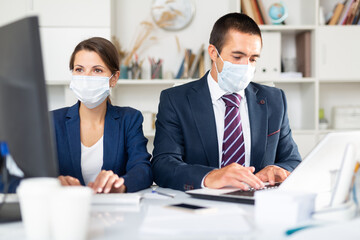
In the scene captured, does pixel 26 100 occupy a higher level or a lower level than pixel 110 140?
higher

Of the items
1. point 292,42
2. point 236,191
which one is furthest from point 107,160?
point 292,42

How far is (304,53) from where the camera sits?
3.56 m

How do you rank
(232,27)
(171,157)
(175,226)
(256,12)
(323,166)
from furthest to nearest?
(256,12) → (232,27) → (171,157) → (323,166) → (175,226)

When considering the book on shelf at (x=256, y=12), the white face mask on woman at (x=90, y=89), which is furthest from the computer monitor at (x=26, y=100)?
the book on shelf at (x=256, y=12)

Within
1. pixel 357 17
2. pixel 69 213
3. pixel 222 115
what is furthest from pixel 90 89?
pixel 357 17

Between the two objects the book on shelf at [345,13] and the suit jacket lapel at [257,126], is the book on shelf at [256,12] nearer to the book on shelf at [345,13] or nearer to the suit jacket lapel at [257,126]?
the book on shelf at [345,13]

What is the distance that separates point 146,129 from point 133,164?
5.64 ft

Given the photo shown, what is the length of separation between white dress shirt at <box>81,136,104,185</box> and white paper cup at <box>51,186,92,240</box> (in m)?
1.02

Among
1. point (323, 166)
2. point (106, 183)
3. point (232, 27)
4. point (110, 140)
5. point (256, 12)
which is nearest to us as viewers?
point (323, 166)

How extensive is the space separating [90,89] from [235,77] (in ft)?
2.16

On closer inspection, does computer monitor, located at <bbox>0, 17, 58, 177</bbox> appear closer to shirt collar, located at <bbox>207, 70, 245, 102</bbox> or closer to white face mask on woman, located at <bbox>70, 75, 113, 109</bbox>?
white face mask on woman, located at <bbox>70, 75, 113, 109</bbox>

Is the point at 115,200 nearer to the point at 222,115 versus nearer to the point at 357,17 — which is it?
the point at 222,115

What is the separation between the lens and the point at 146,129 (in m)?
3.40

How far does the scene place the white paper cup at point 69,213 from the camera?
74cm
